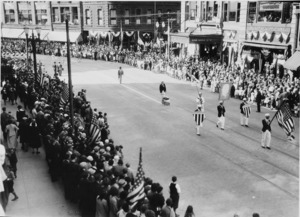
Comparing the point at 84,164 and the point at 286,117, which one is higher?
the point at 286,117

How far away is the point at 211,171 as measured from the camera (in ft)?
46.2

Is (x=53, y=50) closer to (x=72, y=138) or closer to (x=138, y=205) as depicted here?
(x=72, y=138)

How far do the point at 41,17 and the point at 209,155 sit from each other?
55551 millimetres

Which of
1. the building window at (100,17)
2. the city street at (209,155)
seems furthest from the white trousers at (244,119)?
the building window at (100,17)

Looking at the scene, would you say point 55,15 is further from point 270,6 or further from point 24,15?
point 270,6

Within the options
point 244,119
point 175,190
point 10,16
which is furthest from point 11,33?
point 175,190

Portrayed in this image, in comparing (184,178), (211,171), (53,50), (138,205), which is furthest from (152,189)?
(53,50)

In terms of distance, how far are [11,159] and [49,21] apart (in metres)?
54.6

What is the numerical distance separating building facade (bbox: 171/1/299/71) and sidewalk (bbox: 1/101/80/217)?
21.7 meters

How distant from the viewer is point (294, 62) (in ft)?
85.8

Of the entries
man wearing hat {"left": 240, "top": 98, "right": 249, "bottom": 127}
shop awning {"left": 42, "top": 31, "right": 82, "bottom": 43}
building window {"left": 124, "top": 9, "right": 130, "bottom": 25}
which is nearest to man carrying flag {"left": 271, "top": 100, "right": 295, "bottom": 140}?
man wearing hat {"left": 240, "top": 98, "right": 249, "bottom": 127}

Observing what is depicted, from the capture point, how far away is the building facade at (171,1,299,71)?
29250mm

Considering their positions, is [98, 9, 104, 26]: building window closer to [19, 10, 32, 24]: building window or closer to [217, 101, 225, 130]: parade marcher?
[19, 10, 32, 24]: building window

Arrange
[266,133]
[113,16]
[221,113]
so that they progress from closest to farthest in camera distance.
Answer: [266,133]
[221,113]
[113,16]
